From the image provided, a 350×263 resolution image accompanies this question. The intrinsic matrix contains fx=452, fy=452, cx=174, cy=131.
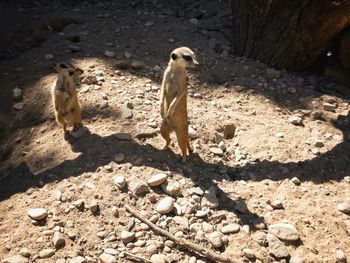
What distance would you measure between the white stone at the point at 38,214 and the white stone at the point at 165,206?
0.76 m

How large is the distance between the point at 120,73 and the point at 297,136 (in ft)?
6.01

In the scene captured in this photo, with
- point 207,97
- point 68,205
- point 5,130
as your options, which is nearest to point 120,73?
point 207,97

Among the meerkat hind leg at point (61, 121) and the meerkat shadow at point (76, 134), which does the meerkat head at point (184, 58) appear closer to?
the meerkat shadow at point (76, 134)

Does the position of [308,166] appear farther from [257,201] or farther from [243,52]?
[243,52]

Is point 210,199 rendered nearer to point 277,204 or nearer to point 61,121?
point 277,204

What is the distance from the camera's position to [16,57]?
4992 mm

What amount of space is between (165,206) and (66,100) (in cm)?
134

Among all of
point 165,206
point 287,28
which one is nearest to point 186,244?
point 165,206

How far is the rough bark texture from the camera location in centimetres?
452

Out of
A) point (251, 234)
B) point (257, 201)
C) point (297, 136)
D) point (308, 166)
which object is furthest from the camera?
point (297, 136)

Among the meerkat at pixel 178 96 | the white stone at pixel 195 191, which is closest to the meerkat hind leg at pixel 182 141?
the meerkat at pixel 178 96

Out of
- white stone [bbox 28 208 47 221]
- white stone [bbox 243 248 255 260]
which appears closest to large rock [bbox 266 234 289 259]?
white stone [bbox 243 248 255 260]

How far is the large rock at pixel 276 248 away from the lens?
289 centimetres

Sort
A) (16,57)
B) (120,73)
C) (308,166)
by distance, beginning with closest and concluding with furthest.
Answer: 1. (308,166)
2. (120,73)
3. (16,57)
